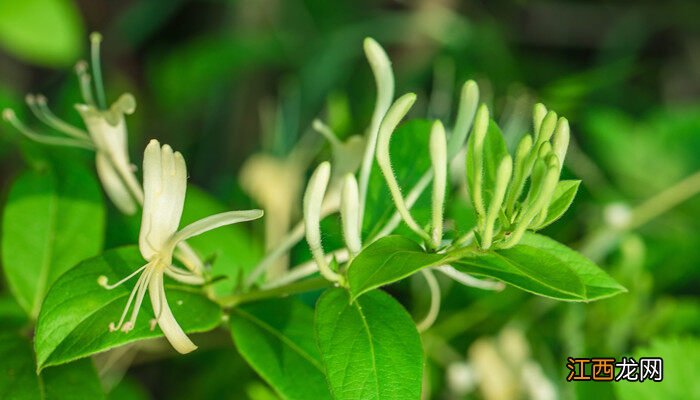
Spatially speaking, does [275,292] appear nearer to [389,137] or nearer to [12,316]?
[389,137]

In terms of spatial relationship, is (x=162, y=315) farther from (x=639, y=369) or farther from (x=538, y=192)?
(x=639, y=369)

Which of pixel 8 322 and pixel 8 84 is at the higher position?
pixel 8 84

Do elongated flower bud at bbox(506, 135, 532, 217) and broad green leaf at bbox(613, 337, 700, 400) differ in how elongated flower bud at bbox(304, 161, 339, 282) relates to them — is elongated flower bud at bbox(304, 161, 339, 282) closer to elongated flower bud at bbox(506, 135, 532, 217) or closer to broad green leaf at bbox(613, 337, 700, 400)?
elongated flower bud at bbox(506, 135, 532, 217)

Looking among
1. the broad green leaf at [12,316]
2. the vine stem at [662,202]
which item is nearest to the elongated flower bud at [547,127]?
the broad green leaf at [12,316]

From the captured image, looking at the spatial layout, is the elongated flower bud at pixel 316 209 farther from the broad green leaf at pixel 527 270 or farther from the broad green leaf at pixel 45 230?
Result: the broad green leaf at pixel 45 230

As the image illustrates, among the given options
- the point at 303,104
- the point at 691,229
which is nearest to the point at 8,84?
the point at 303,104

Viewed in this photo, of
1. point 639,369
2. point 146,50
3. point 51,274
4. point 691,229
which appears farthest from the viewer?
point 146,50
